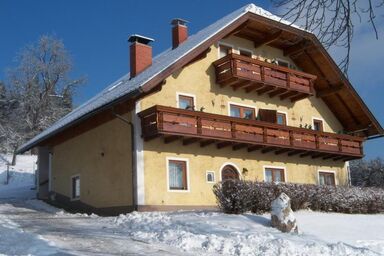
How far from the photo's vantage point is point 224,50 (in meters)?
24.2

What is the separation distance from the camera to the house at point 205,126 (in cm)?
2003

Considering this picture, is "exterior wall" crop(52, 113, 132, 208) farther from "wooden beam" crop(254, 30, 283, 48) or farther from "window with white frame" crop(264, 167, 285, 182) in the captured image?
"wooden beam" crop(254, 30, 283, 48)

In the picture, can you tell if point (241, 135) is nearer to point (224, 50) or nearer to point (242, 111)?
point (242, 111)

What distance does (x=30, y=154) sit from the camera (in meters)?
48.9

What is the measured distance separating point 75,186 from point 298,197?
35.1 ft

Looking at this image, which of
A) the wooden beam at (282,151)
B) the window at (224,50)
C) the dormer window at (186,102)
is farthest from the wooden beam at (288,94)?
the dormer window at (186,102)

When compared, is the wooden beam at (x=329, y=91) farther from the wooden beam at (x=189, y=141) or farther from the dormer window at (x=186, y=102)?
the wooden beam at (x=189, y=141)

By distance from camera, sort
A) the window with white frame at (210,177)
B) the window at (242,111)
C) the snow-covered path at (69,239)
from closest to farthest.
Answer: the snow-covered path at (69,239)
the window with white frame at (210,177)
the window at (242,111)

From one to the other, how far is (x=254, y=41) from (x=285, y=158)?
586 cm

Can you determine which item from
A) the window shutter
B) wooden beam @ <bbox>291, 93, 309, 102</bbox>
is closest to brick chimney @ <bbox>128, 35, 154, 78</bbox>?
the window shutter

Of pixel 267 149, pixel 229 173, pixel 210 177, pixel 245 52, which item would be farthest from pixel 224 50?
pixel 210 177

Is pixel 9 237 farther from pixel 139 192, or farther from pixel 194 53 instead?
pixel 194 53

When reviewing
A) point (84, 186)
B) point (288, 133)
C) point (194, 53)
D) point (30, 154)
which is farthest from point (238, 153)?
point (30, 154)

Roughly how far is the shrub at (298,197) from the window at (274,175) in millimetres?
4036
